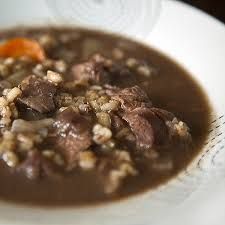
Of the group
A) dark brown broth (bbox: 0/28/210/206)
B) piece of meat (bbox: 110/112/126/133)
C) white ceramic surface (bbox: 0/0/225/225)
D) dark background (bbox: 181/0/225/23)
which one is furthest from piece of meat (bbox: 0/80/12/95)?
dark background (bbox: 181/0/225/23)

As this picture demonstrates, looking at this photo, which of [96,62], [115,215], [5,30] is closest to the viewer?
[115,215]

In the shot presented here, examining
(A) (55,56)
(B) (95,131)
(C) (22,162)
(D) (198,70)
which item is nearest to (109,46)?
(A) (55,56)

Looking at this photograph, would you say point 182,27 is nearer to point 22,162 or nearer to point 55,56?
point 55,56

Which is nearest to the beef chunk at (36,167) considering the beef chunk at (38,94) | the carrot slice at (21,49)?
the beef chunk at (38,94)

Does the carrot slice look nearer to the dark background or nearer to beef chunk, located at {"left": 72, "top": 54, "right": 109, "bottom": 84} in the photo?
Result: beef chunk, located at {"left": 72, "top": 54, "right": 109, "bottom": 84}

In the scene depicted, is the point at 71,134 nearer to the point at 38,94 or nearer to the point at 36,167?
the point at 36,167

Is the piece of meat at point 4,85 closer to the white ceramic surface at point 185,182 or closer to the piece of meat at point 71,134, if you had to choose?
the piece of meat at point 71,134

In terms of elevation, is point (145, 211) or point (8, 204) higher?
point (145, 211)
